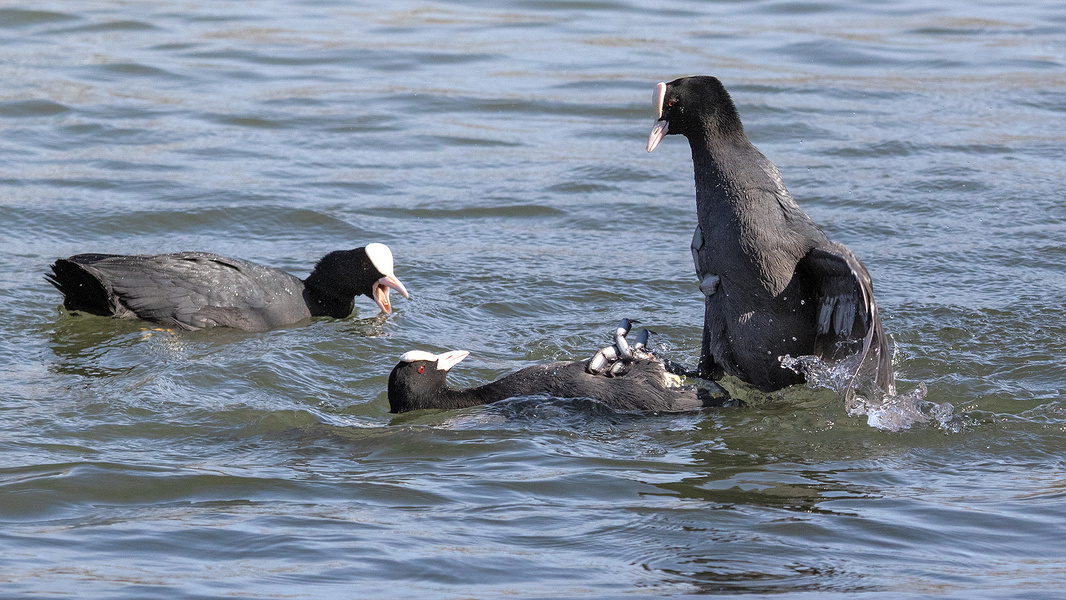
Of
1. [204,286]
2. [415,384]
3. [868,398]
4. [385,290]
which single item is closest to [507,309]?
[385,290]

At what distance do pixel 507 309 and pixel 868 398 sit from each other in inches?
94.9

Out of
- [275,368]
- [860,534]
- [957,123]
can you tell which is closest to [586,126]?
[957,123]

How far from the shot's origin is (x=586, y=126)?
36.9ft

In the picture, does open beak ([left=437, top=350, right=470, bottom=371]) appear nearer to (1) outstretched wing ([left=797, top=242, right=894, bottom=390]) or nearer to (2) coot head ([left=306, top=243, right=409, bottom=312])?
(1) outstretched wing ([left=797, top=242, right=894, bottom=390])

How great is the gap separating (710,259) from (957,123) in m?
6.40

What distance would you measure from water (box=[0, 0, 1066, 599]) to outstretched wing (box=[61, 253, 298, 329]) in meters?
0.15

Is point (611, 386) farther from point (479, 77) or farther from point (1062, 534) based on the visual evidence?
point (479, 77)

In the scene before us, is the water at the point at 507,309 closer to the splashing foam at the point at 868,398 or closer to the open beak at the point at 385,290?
the splashing foam at the point at 868,398

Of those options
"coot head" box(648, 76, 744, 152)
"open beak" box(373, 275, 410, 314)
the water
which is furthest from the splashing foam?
"open beak" box(373, 275, 410, 314)

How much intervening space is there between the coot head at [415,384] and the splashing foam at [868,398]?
143 cm

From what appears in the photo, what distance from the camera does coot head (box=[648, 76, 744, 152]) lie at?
542cm

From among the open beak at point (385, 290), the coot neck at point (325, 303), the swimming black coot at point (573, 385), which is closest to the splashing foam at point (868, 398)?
the swimming black coot at point (573, 385)

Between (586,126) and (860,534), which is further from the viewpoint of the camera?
(586,126)

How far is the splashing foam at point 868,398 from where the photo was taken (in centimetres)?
529
